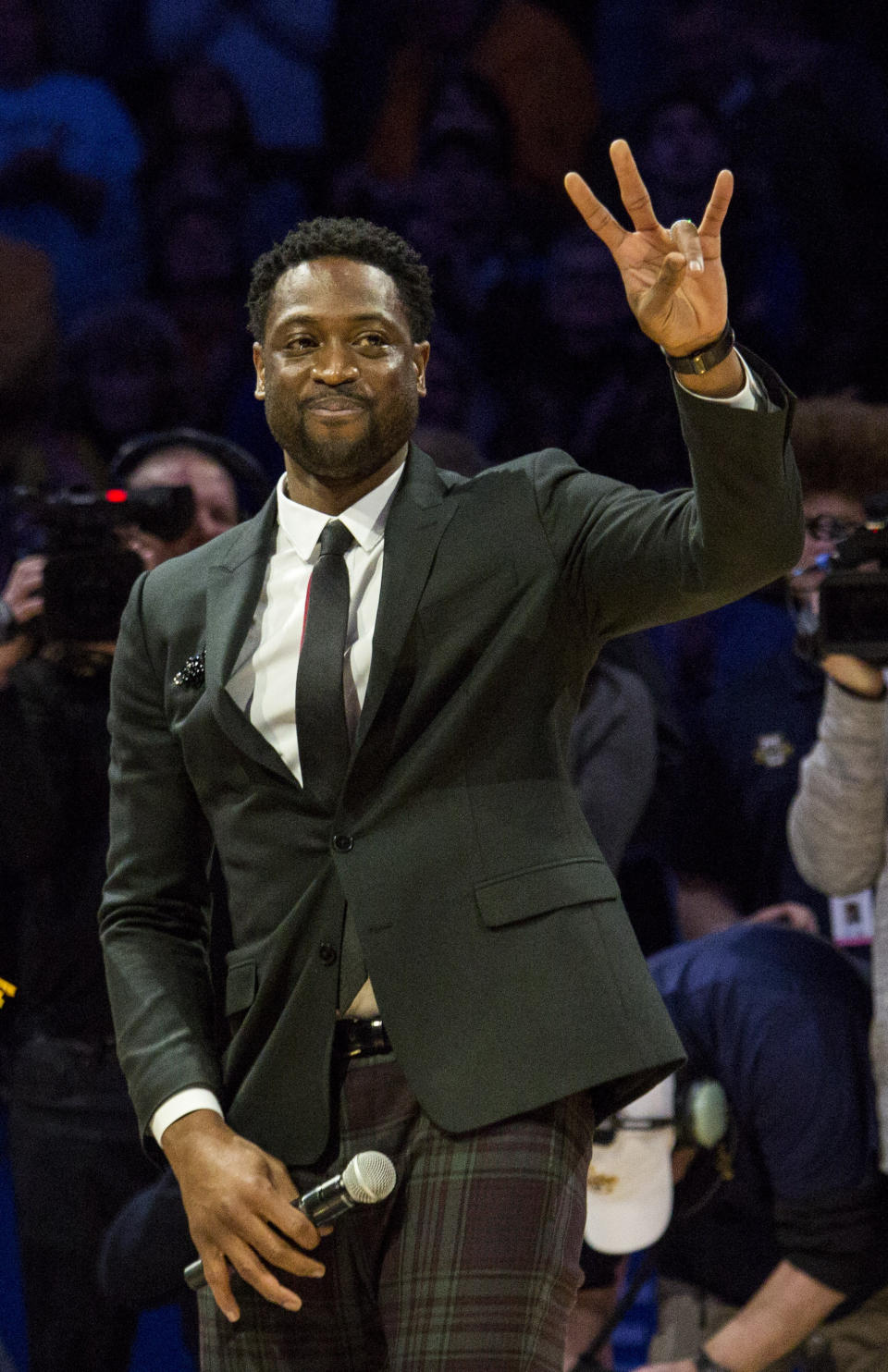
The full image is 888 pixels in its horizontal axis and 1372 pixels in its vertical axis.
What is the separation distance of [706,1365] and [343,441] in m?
1.85

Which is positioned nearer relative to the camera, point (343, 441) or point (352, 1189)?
point (352, 1189)

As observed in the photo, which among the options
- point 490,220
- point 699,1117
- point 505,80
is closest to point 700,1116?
point 699,1117

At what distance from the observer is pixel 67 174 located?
5012 mm

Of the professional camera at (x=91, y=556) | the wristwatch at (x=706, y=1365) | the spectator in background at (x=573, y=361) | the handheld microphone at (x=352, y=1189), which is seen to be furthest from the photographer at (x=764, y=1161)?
the spectator in background at (x=573, y=361)

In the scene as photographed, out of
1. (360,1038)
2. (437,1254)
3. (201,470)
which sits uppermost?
(201,470)

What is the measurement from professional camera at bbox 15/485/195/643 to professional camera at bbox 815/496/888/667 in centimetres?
111

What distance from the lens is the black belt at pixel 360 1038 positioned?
1.74 m

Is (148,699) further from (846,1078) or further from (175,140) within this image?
(175,140)

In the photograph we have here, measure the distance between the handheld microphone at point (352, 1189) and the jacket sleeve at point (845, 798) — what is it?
157 centimetres

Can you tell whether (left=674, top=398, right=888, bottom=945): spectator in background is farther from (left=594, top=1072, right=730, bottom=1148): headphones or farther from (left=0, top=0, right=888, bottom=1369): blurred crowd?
(left=594, top=1072, right=730, bottom=1148): headphones

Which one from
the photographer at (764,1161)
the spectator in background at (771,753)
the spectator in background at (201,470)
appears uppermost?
the spectator in background at (201,470)

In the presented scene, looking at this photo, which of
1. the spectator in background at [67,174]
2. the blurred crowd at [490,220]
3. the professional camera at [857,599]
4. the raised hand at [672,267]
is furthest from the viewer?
the spectator in background at [67,174]

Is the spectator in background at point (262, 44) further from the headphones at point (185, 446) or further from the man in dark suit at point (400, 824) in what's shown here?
the man in dark suit at point (400, 824)

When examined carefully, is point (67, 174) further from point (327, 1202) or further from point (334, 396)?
point (327, 1202)
